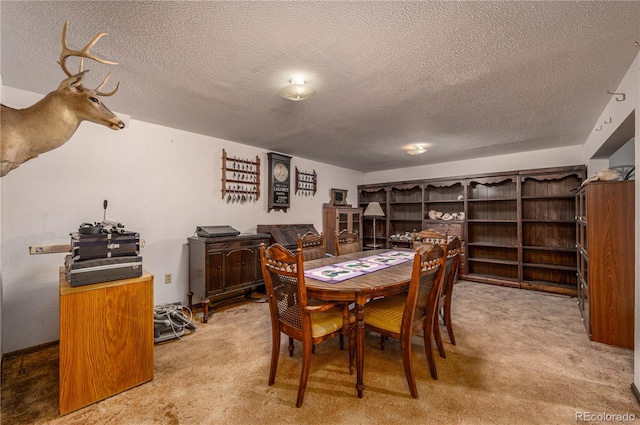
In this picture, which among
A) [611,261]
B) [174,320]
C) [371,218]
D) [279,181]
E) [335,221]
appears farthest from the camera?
[371,218]

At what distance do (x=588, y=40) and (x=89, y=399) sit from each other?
153 inches

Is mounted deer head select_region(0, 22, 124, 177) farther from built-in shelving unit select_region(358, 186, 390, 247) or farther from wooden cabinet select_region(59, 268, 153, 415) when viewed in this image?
built-in shelving unit select_region(358, 186, 390, 247)

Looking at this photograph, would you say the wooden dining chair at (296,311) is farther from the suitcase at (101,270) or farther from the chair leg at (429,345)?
the suitcase at (101,270)

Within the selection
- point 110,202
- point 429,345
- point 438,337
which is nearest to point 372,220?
point 438,337

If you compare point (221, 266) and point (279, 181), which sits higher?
point (279, 181)

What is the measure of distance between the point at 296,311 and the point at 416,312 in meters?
0.85

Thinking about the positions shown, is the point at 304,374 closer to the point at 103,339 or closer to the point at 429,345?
the point at 429,345

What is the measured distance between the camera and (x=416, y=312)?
195 centimetres

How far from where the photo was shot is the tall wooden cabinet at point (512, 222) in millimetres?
4366

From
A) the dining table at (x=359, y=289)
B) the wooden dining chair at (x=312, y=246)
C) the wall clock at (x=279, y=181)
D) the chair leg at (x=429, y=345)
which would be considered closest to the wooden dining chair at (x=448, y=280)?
the chair leg at (x=429, y=345)

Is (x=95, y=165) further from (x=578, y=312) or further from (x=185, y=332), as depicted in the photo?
(x=578, y=312)

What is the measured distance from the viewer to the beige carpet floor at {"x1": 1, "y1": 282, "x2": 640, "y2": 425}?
1666 mm

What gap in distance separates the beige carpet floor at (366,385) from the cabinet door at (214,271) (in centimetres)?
55

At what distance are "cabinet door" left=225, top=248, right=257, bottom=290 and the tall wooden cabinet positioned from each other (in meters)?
3.16
